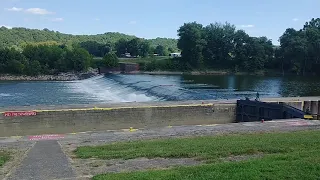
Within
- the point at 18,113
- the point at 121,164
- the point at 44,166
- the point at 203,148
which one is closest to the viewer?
the point at 44,166

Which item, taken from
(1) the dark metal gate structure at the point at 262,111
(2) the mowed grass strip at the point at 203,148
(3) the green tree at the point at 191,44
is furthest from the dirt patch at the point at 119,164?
(3) the green tree at the point at 191,44

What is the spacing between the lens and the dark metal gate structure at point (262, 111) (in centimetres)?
2766

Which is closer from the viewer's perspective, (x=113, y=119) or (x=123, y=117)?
(x=113, y=119)

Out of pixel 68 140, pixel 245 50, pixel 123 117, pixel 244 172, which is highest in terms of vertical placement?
pixel 245 50

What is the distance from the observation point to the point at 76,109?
26.8m

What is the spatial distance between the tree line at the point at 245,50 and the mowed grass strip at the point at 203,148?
8864 centimetres

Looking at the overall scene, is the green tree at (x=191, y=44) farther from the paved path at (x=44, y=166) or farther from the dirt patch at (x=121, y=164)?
the dirt patch at (x=121, y=164)

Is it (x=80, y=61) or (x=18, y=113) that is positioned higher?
(x=80, y=61)

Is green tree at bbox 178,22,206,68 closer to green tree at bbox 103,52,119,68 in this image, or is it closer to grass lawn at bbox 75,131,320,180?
green tree at bbox 103,52,119,68

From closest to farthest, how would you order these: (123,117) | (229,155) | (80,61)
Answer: (229,155)
(123,117)
(80,61)

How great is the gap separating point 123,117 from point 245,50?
85313 mm

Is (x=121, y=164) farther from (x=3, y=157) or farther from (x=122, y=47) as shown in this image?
(x=122, y=47)

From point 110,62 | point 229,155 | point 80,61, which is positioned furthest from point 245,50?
point 229,155

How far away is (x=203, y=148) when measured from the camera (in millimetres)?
13586
